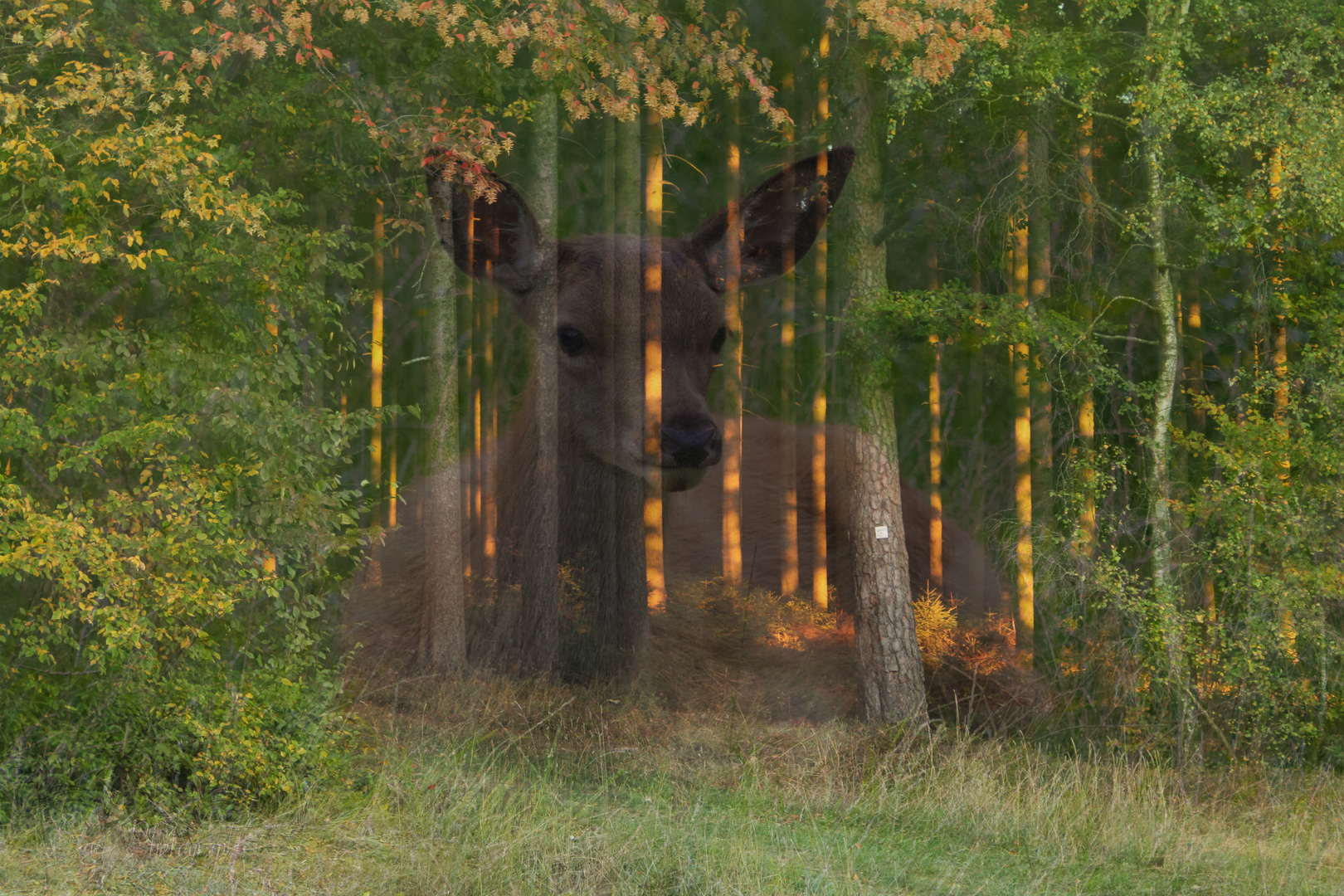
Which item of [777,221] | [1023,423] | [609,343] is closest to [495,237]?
[609,343]

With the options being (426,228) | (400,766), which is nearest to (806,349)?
(426,228)

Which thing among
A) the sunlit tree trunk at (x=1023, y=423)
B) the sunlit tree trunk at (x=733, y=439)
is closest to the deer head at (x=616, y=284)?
the sunlit tree trunk at (x=733, y=439)

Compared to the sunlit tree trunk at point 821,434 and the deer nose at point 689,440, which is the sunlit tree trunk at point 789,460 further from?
the deer nose at point 689,440

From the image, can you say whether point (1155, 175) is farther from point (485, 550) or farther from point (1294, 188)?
point (485, 550)

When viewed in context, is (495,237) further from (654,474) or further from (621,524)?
(621,524)

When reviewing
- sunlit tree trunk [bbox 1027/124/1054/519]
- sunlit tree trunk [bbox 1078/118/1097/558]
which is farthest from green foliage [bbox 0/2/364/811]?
sunlit tree trunk [bbox 1027/124/1054/519]

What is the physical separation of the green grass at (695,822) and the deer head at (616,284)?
87.0 inches

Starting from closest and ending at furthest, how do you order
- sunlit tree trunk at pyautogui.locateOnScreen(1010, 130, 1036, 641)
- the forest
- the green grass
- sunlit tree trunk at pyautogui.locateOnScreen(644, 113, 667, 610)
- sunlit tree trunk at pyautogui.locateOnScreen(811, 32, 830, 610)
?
1. the green grass
2. the forest
3. sunlit tree trunk at pyautogui.locateOnScreen(644, 113, 667, 610)
4. sunlit tree trunk at pyautogui.locateOnScreen(1010, 130, 1036, 641)
5. sunlit tree trunk at pyautogui.locateOnScreen(811, 32, 830, 610)

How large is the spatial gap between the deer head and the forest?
0.04 m

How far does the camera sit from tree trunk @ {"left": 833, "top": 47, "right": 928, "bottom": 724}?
406 inches

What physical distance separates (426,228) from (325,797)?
5.11 meters

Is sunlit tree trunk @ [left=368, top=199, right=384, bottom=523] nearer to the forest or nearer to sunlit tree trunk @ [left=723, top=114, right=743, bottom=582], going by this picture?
the forest

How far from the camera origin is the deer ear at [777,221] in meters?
9.25

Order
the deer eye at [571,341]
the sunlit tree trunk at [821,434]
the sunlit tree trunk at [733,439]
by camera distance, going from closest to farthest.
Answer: the deer eye at [571,341] → the sunlit tree trunk at [821,434] → the sunlit tree trunk at [733,439]
